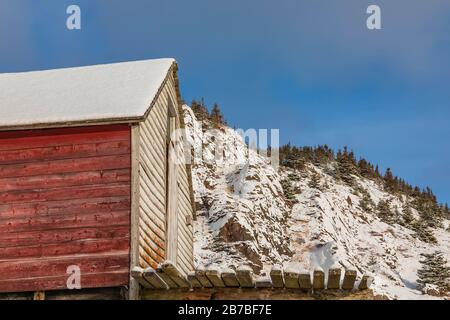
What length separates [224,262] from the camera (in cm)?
3198

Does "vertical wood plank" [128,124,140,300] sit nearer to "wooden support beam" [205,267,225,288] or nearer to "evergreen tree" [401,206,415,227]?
"wooden support beam" [205,267,225,288]

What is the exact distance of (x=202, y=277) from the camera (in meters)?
11.5

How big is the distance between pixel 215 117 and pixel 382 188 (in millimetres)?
14195

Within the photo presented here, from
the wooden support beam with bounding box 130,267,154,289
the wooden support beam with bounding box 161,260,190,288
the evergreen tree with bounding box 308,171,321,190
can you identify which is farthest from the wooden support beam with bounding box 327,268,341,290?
the evergreen tree with bounding box 308,171,321,190

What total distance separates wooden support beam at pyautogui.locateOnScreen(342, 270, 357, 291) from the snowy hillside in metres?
20.4

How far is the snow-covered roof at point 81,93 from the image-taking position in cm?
1408

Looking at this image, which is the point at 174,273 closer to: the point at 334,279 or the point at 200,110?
the point at 334,279

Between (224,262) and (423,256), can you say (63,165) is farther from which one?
(423,256)

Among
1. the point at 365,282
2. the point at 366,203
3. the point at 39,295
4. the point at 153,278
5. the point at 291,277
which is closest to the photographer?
the point at 291,277

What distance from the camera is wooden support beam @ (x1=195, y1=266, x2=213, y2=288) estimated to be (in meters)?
11.4

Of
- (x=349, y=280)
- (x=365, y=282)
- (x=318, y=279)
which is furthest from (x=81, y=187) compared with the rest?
(x=365, y=282)

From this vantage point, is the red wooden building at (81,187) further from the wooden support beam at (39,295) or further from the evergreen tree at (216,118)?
the evergreen tree at (216,118)

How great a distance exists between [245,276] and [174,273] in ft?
4.00
